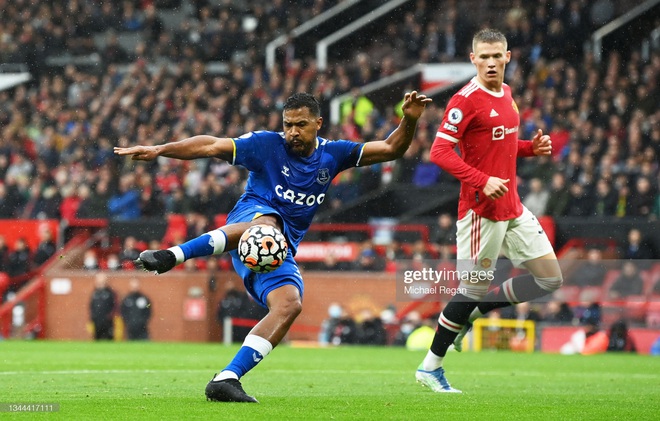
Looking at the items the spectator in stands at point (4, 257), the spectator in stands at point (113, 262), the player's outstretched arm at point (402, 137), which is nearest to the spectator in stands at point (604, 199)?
the spectator in stands at point (113, 262)

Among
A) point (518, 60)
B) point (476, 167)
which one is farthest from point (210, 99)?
point (476, 167)

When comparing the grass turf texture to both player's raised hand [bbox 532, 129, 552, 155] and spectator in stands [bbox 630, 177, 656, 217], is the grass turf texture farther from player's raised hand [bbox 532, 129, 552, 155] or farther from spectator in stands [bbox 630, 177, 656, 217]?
spectator in stands [bbox 630, 177, 656, 217]

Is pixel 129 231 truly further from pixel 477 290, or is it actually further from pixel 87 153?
pixel 477 290

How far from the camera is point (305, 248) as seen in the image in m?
22.0

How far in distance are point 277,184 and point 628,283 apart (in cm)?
1088

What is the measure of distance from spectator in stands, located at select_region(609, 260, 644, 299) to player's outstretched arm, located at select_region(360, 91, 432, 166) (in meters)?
10.3

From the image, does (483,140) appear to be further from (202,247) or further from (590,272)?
(590,272)

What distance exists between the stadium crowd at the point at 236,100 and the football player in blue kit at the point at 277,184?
1152 centimetres

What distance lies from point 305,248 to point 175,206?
3077 millimetres

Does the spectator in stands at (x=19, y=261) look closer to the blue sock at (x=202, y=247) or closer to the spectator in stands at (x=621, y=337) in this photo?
the spectator in stands at (x=621, y=337)

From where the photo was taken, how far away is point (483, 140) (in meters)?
9.36

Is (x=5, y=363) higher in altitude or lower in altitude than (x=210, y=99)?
lower

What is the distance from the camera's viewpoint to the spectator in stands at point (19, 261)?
2378 cm

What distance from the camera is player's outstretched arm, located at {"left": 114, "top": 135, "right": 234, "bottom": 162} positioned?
785cm
